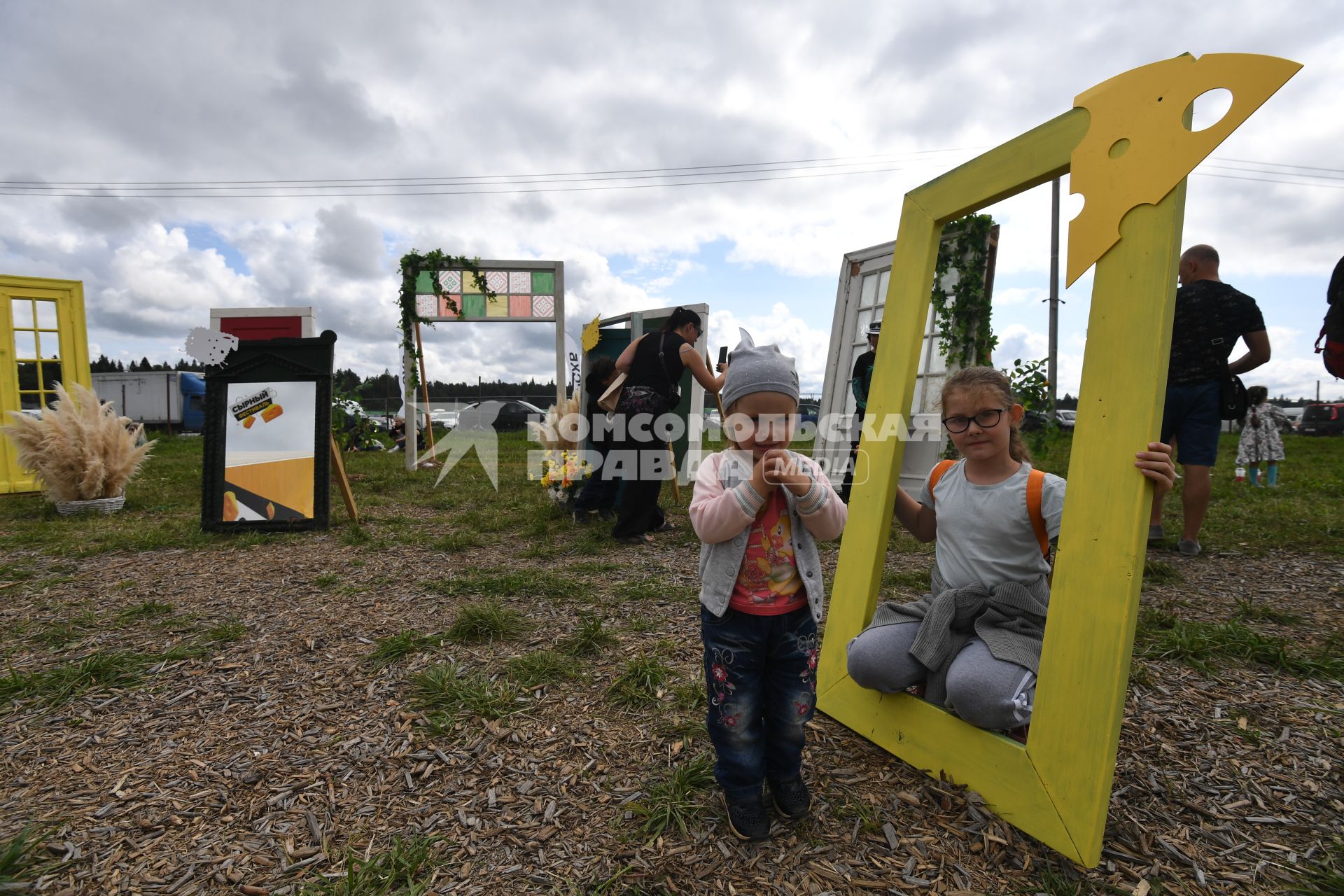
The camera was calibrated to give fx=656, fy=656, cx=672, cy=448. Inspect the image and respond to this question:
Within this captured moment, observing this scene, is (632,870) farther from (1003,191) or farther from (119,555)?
(119,555)

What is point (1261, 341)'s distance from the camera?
13.2 ft

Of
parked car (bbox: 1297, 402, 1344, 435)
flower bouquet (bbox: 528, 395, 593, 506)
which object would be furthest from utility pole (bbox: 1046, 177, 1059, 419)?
parked car (bbox: 1297, 402, 1344, 435)

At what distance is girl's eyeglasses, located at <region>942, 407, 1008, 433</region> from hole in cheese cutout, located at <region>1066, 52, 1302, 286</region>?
1.28 feet

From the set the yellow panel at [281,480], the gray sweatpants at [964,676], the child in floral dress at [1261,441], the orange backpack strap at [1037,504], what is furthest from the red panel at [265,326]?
the child in floral dress at [1261,441]

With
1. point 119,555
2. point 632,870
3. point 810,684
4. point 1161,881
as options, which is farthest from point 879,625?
point 119,555

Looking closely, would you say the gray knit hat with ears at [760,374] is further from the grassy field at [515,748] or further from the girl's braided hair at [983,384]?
the grassy field at [515,748]

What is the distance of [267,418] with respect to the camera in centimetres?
543

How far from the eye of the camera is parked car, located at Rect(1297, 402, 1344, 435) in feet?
87.2

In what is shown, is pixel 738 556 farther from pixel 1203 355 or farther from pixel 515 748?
pixel 1203 355

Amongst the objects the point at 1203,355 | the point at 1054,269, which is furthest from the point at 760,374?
the point at 1054,269

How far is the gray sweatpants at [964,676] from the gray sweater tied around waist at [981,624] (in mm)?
31

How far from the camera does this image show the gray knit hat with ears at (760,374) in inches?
67.9

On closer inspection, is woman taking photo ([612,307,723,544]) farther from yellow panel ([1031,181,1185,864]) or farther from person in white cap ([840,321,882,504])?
yellow panel ([1031,181,1185,864])

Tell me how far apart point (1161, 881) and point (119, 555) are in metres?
5.94
